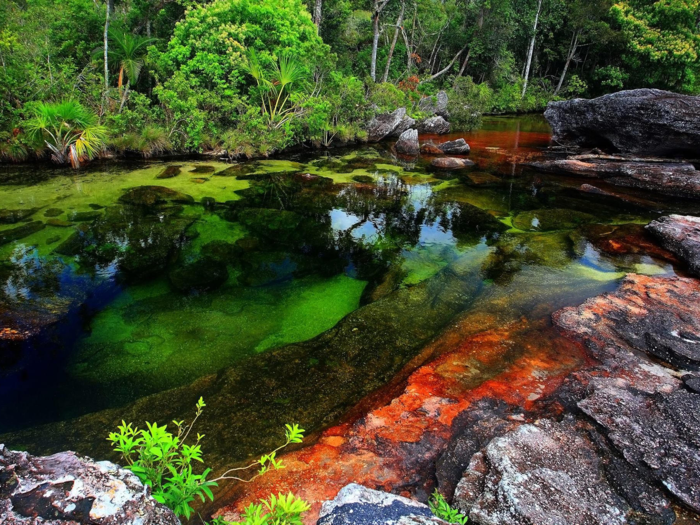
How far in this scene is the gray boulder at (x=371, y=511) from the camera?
127cm

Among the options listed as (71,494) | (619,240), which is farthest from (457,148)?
(71,494)

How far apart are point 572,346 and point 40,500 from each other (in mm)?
3438

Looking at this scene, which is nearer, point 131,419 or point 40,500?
point 40,500

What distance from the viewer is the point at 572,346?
321 cm

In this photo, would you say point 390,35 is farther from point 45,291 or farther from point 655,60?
point 45,291

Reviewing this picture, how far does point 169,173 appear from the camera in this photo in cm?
870

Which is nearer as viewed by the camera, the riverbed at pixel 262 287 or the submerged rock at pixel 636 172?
the riverbed at pixel 262 287

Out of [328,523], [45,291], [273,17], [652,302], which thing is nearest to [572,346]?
[652,302]

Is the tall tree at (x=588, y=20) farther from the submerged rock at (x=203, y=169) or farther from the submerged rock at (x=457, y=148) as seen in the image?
the submerged rock at (x=203, y=169)

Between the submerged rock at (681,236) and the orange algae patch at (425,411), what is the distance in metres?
2.72

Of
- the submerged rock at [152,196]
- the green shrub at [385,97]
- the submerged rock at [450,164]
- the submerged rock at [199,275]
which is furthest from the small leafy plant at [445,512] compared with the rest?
the green shrub at [385,97]

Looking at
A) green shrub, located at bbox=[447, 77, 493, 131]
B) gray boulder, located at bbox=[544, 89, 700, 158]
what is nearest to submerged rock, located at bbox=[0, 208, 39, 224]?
gray boulder, located at bbox=[544, 89, 700, 158]

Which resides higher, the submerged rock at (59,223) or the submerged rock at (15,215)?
the submerged rock at (15,215)

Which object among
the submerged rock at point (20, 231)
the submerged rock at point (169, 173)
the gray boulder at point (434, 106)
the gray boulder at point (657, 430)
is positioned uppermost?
the gray boulder at point (434, 106)
